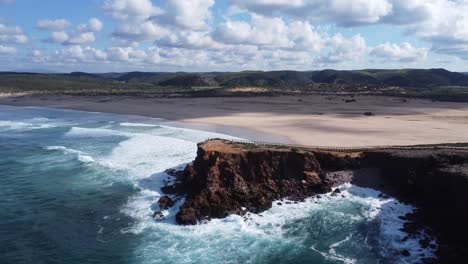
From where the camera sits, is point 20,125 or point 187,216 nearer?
point 187,216

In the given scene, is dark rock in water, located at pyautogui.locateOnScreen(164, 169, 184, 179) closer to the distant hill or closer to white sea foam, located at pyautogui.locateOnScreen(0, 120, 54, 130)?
white sea foam, located at pyautogui.locateOnScreen(0, 120, 54, 130)

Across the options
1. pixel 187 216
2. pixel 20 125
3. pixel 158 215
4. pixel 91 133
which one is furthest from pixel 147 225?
pixel 20 125

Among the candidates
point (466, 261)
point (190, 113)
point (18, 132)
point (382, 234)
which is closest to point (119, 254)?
point (382, 234)

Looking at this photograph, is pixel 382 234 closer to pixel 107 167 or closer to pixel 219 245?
pixel 219 245

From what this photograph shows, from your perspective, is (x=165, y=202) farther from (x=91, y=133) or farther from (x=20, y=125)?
(x=20, y=125)

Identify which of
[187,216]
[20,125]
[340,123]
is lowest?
[187,216]

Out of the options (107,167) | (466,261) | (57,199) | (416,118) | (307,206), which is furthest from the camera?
(416,118)

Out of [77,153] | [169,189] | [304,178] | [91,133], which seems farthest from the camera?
[91,133]
